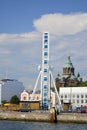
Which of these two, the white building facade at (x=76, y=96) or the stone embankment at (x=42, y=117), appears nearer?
the stone embankment at (x=42, y=117)

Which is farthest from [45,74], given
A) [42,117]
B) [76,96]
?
[76,96]

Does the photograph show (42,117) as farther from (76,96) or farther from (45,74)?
(76,96)

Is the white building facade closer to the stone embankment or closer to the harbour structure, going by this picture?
the harbour structure

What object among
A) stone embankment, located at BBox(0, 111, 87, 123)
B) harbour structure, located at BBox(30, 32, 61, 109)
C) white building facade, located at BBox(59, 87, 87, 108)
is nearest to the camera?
stone embankment, located at BBox(0, 111, 87, 123)

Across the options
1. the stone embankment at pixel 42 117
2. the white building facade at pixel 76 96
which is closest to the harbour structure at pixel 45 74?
the stone embankment at pixel 42 117

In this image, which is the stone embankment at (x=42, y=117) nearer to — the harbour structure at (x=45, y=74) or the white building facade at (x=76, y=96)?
the harbour structure at (x=45, y=74)

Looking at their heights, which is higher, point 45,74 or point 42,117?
point 45,74

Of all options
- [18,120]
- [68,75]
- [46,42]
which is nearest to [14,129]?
[18,120]

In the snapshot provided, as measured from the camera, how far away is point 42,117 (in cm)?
7312

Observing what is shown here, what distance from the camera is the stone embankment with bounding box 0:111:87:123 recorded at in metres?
68.4

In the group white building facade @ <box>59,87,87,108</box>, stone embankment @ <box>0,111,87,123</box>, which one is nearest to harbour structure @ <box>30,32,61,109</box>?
stone embankment @ <box>0,111,87,123</box>

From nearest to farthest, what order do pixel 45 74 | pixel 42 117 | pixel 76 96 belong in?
pixel 42 117 < pixel 45 74 < pixel 76 96

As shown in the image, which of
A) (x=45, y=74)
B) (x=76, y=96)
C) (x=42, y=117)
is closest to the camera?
(x=42, y=117)

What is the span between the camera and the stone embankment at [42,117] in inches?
2692
